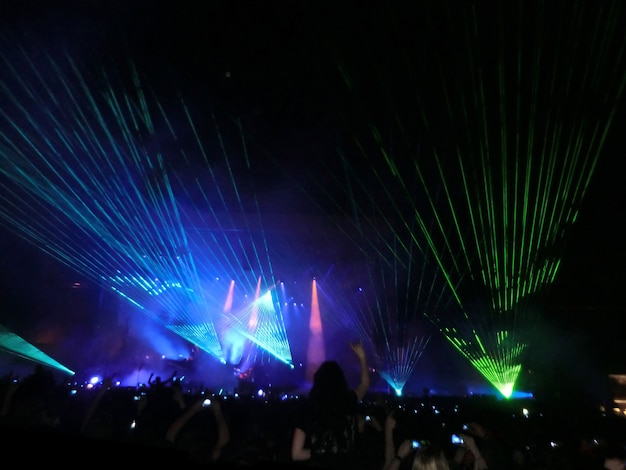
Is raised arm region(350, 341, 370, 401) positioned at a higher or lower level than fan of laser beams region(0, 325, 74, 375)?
lower

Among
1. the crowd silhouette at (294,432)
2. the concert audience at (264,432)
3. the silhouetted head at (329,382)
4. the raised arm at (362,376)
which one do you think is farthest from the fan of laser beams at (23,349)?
the silhouetted head at (329,382)

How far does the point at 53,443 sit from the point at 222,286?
891 inches

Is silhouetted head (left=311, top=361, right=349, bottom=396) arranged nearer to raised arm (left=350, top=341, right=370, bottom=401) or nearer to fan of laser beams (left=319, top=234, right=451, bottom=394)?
raised arm (left=350, top=341, right=370, bottom=401)

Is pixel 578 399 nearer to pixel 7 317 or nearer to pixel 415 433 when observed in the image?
pixel 415 433

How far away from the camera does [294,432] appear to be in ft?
9.22

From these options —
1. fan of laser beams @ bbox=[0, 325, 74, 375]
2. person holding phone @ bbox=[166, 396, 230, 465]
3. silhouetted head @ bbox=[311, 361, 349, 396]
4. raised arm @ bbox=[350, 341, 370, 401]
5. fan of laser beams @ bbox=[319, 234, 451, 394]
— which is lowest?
person holding phone @ bbox=[166, 396, 230, 465]

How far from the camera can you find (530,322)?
15328mm

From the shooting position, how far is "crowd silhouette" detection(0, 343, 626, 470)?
3.53 ft

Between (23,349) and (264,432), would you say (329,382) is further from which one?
(23,349)

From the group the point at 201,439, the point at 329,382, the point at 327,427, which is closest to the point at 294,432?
the point at 327,427

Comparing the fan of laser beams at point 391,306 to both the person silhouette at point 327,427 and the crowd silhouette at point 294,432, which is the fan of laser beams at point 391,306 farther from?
the person silhouette at point 327,427

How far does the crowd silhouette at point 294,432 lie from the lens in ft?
3.53

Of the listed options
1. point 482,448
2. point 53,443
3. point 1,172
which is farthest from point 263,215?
point 53,443

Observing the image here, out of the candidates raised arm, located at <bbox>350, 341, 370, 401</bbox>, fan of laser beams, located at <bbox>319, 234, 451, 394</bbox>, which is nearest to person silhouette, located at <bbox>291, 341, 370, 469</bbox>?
raised arm, located at <bbox>350, 341, 370, 401</bbox>
